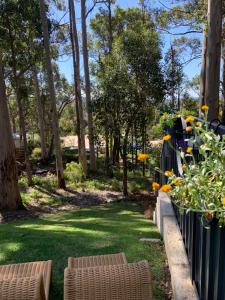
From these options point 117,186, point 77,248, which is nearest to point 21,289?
point 77,248

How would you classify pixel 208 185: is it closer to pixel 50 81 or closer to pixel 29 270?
pixel 29 270

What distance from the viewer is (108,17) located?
2019 centimetres

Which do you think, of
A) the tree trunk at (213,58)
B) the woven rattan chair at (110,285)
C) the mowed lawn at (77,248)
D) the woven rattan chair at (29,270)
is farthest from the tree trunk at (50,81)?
the woven rattan chair at (110,285)

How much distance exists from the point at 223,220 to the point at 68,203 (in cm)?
975

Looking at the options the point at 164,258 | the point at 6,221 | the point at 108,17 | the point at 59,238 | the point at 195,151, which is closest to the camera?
the point at 195,151

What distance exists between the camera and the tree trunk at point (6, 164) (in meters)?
8.91

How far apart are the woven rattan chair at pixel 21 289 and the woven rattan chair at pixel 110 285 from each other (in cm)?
20

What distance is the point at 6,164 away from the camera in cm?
909

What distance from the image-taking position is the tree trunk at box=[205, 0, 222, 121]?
5.62 m

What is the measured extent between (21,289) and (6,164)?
7550 mm

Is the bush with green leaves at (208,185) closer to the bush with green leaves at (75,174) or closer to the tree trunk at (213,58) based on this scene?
the tree trunk at (213,58)

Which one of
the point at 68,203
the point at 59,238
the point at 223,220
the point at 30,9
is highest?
the point at 30,9

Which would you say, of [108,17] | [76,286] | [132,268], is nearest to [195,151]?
[132,268]

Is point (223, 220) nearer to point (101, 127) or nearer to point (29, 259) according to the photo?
point (29, 259)
